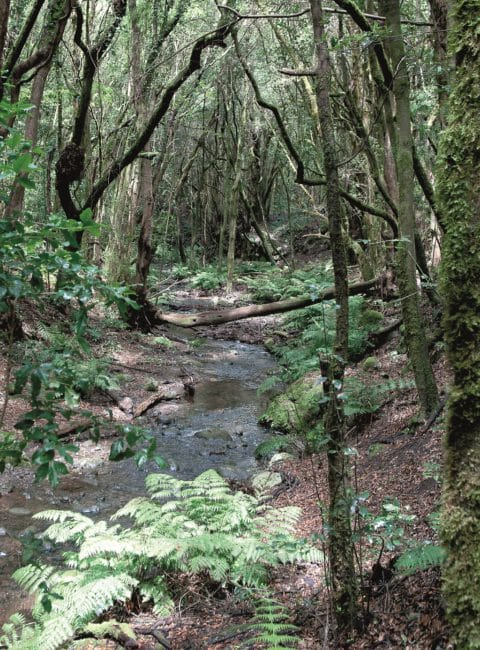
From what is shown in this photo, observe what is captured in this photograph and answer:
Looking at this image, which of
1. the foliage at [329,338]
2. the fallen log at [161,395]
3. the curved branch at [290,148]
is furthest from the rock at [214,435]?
the curved branch at [290,148]

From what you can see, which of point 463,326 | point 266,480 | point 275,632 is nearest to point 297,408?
point 266,480

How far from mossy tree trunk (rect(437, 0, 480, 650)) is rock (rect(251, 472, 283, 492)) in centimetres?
457

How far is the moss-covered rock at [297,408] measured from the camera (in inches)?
316

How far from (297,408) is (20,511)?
4305 mm

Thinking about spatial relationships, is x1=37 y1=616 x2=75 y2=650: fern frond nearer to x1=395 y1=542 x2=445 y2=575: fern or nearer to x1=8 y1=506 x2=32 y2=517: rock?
x1=395 y1=542 x2=445 y2=575: fern

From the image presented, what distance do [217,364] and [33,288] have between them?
37.1 feet

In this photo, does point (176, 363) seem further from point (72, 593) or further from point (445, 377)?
point (72, 593)

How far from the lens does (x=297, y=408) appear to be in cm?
838

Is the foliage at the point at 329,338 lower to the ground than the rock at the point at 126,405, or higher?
higher

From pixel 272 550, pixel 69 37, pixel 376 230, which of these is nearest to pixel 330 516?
pixel 272 550

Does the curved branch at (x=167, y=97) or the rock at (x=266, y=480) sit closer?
the rock at (x=266, y=480)

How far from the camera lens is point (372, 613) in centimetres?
282

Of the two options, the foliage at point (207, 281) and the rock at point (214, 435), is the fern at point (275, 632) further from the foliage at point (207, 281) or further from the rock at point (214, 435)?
the foliage at point (207, 281)

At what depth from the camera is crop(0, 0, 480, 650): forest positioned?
1.92m
